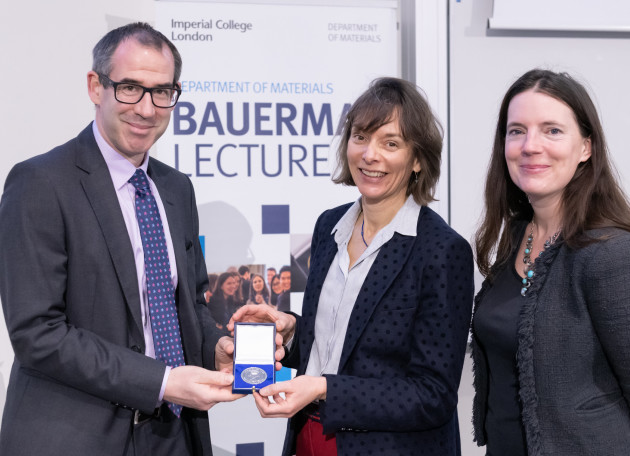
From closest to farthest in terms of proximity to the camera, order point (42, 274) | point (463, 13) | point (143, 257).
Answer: point (42, 274) < point (143, 257) < point (463, 13)

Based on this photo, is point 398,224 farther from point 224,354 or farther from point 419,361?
point 224,354

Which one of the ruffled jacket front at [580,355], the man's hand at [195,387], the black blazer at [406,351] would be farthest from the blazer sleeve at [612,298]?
the man's hand at [195,387]

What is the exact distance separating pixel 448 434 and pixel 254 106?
2.04 m

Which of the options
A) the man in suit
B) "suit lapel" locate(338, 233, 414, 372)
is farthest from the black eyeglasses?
"suit lapel" locate(338, 233, 414, 372)

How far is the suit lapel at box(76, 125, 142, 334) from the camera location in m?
1.82

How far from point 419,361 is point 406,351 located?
56mm

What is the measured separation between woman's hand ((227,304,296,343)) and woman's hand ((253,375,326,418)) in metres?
0.37

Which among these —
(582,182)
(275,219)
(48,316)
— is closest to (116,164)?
(48,316)

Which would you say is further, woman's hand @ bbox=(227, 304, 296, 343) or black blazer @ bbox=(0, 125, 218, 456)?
woman's hand @ bbox=(227, 304, 296, 343)

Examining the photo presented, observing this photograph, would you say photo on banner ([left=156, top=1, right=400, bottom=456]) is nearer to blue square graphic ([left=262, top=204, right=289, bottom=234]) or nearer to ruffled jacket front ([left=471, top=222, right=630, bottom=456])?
blue square graphic ([left=262, top=204, right=289, bottom=234])

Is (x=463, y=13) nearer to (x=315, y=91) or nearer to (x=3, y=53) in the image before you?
(x=315, y=91)

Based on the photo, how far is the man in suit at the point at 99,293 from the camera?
1738 millimetres

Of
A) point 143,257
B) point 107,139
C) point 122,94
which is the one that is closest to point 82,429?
point 143,257

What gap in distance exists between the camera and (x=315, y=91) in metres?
3.41
